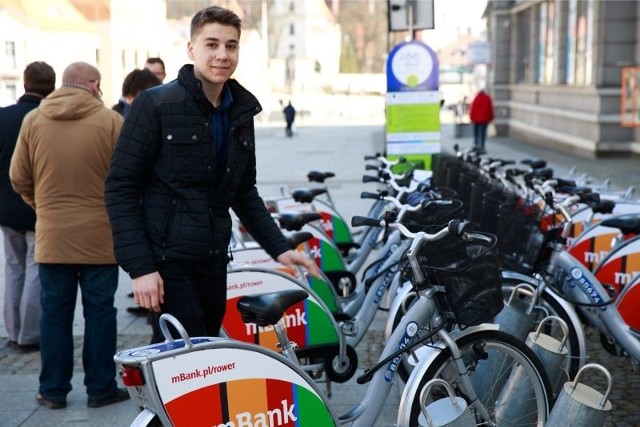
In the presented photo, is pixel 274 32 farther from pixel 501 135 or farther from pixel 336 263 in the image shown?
pixel 336 263

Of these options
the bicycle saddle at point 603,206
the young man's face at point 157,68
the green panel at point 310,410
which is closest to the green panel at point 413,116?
the young man's face at point 157,68

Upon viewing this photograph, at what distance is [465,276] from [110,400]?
7.54ft

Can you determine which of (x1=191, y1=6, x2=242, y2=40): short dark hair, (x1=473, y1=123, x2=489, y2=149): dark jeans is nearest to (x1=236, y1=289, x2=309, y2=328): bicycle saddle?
(x1=191, y1=6, x2=242, y2=40): short dark hair

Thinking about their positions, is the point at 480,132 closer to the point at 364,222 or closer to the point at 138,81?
the point at 138,81

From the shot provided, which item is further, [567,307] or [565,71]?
[565,71]

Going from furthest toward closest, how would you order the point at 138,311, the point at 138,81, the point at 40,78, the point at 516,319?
1. the point at 138,311
2. the point at 138,81
3. the point at 40,78
4. the point at 516,319

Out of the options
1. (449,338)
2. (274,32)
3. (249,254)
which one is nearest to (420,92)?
(249,254)

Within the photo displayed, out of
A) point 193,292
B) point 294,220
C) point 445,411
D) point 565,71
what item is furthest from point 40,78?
point 565,71

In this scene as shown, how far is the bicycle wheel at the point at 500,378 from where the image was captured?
3.59 metres

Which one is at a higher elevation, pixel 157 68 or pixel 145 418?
pixel 157 68

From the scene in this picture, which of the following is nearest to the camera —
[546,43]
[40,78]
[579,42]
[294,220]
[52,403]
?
[52,403]

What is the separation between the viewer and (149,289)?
318 cm

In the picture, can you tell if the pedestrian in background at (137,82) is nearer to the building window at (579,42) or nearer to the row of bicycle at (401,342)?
the row of bicycle at (401,342)

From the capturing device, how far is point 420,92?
10.6 m
